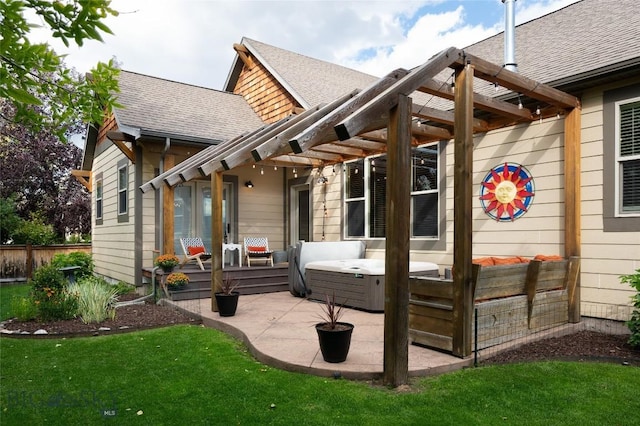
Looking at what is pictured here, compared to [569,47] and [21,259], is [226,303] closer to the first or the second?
[569,47]

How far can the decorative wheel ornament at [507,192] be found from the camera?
614cm

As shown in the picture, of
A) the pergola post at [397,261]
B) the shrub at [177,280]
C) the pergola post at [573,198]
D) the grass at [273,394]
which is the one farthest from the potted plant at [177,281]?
the pergola post at [573,198]

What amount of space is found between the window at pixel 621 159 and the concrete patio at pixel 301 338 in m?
2.71

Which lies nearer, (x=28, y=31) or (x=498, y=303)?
(x=28, y=31)

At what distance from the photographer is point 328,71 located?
44.0 ft

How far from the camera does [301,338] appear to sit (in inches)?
195

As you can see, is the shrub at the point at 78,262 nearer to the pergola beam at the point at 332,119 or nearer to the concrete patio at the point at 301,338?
the concrete patio at the point at 301,338

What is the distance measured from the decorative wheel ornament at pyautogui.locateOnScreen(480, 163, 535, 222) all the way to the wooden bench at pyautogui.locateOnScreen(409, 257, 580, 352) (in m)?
1.09

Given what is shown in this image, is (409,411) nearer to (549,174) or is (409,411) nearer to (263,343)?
(263,343)

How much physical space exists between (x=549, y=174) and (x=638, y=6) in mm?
2995

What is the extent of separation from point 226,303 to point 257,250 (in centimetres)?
379

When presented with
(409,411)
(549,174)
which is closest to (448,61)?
(549,174)

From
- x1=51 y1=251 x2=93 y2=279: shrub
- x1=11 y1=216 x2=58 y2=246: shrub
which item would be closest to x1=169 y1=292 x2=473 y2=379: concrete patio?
x1=51 y1=251 x2=93 y2=279: shrub

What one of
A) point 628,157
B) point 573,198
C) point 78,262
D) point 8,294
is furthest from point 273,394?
point 8,294
